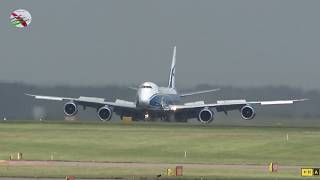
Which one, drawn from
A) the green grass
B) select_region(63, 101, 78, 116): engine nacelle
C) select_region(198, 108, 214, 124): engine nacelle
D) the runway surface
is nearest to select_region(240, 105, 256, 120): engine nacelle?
select_region(198, 108, 214, 124): engine nacelle

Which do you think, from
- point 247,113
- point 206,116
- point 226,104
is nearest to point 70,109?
point 206,116

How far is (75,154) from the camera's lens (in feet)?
270

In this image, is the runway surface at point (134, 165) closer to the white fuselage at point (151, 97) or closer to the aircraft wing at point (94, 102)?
the aircraft wing at point (94, 102)

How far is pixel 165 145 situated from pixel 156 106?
190 ft

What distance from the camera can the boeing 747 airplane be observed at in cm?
14275

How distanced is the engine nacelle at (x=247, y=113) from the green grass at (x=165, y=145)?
23961 millimetres

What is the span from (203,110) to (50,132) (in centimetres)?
4466

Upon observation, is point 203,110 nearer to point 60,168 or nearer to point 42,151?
point 42,151

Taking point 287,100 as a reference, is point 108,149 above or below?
below

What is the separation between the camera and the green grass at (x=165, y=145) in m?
78.4

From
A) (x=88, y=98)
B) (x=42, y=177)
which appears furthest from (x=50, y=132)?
(x=42, y=177)

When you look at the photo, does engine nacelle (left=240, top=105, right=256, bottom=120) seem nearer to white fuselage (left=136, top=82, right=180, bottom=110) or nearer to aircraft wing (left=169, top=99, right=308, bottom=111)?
aircraft wing (left=169, top=99, right=308, bottom=111)

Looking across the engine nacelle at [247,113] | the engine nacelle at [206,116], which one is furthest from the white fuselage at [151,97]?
the engine nacelle at [247,113]

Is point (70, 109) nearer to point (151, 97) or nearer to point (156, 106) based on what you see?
point (151, 97)
